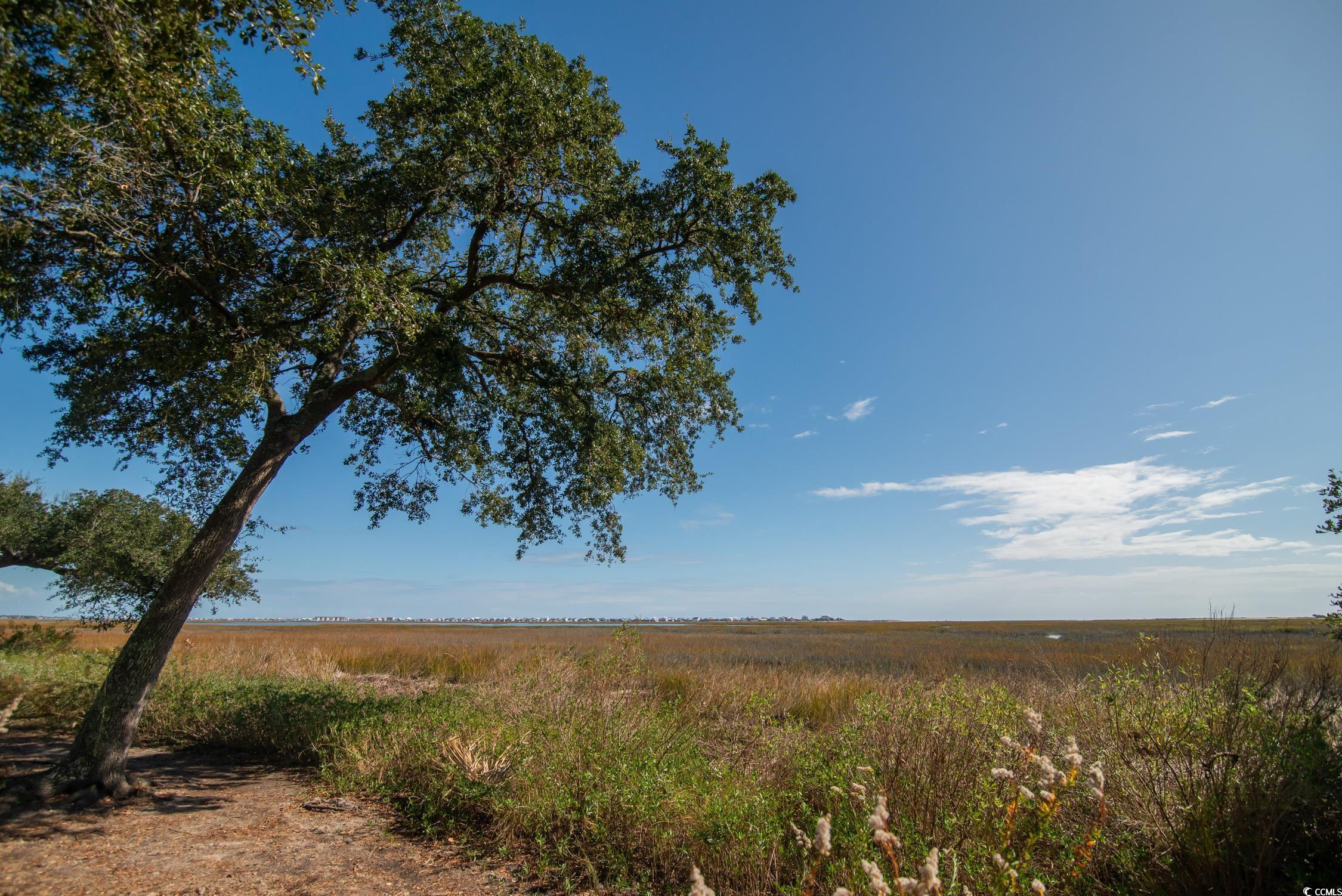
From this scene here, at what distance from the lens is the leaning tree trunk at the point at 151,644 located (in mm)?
6152

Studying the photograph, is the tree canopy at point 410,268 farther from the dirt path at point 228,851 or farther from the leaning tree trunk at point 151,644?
the dirt path at point 228,851

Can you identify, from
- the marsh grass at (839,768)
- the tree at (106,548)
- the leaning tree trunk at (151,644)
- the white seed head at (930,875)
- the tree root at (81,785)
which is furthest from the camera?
the tree at (106,548)

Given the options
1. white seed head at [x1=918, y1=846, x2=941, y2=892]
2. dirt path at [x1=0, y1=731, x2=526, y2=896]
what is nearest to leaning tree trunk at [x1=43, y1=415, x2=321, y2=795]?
dirt path at [x1=0, y1=731, x2=526, y2=896]

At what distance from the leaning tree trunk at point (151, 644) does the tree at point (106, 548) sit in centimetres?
1177

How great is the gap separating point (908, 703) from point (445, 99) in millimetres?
9024

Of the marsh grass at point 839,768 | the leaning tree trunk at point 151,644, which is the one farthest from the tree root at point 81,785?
the marsh grass at point 839,768

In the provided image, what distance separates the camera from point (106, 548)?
16.8 m

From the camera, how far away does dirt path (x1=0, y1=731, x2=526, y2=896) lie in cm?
432

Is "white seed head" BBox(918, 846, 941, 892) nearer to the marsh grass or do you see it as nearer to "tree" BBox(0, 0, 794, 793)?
the marsh grass

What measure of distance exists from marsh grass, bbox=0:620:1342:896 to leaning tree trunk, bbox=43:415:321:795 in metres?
1.90

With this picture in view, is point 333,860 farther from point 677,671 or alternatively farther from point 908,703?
point 677,671

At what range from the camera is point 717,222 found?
8531mm

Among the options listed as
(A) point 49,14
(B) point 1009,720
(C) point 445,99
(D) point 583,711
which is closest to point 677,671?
(D) point 583,711

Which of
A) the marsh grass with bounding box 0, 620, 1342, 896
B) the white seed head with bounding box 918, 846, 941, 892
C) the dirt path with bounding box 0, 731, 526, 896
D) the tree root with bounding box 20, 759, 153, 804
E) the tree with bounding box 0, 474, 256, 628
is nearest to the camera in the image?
the white seed head with bounding box 918, 846, 941, 892
